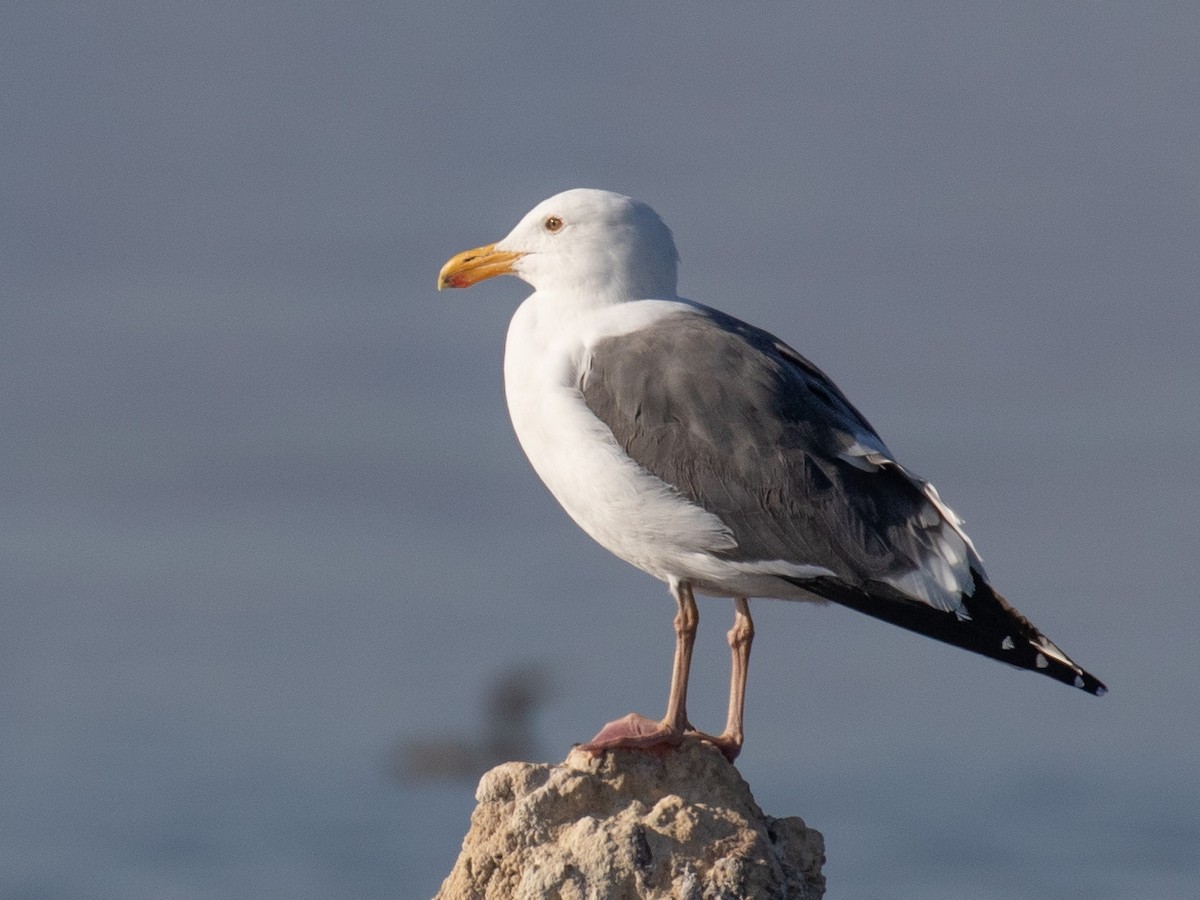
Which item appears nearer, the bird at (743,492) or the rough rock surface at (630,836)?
the rough rock surface at (630,836)

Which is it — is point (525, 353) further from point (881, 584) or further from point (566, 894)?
point (566, 894)

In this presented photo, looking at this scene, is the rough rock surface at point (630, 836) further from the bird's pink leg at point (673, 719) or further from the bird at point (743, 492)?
the bird at point (743, 492)

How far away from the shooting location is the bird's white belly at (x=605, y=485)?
7.53m

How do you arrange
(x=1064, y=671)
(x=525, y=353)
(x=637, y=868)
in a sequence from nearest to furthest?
1. (x=637, y=868)
2. (x=1064, y=671)
3. (x=525, y=353)

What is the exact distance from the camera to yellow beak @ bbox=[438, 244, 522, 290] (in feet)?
28.9

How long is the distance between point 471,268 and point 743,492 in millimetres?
2148

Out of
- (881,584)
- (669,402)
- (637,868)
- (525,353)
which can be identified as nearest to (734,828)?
(637,868)

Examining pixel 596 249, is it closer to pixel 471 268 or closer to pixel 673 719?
pixel 471 268

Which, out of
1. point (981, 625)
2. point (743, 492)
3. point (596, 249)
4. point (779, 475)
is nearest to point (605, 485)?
point (743, 492)

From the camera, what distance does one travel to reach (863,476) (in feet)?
25.1

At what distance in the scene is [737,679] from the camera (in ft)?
25.7

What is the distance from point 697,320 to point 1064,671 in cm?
216

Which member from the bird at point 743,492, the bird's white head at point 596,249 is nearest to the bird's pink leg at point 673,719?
the bird at point 743,492

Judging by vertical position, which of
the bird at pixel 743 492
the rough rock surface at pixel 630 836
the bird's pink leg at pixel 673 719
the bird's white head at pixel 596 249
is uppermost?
the bird's white head at pixel 596 249
